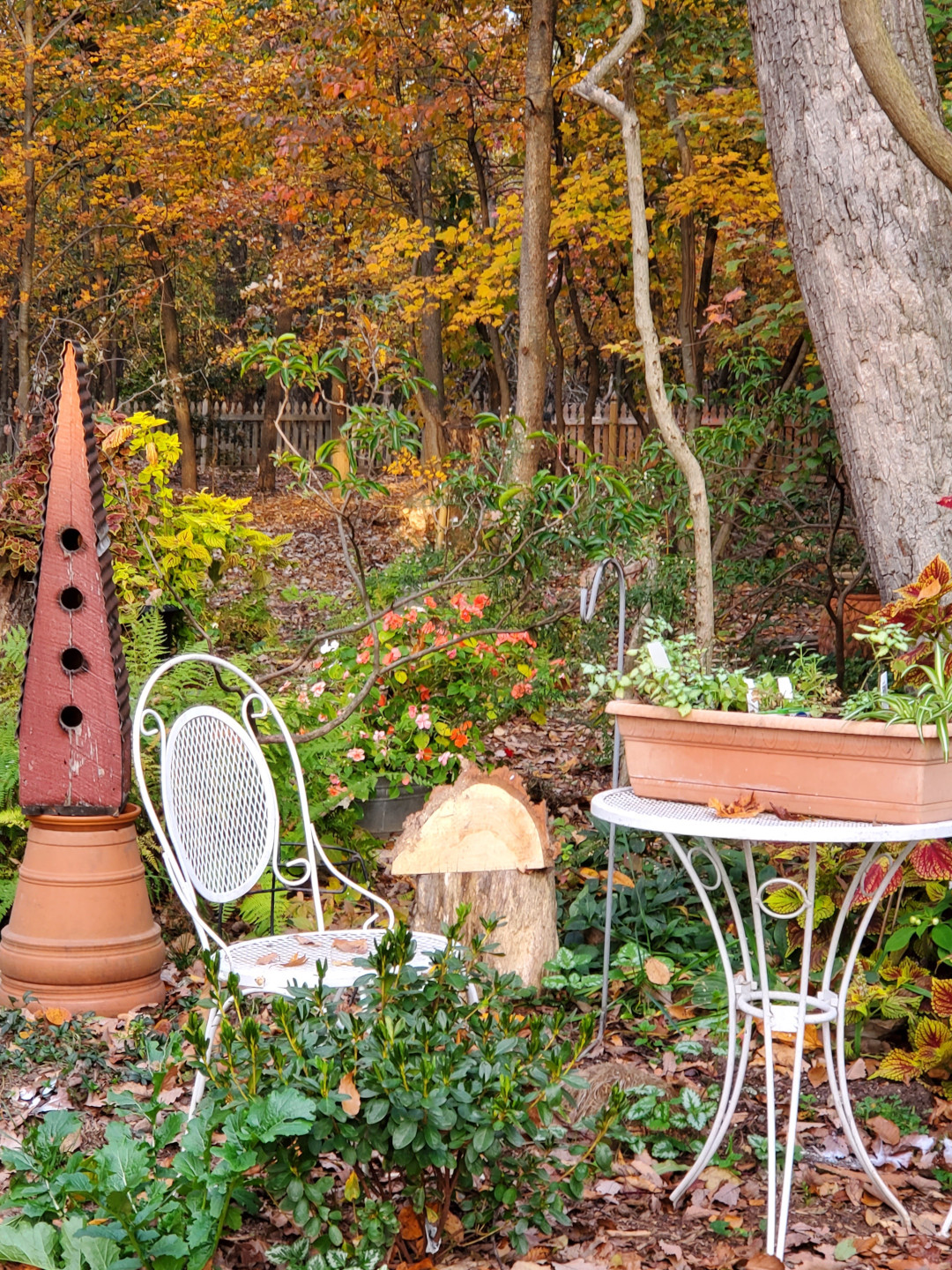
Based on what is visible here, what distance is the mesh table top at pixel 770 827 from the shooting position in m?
2.38

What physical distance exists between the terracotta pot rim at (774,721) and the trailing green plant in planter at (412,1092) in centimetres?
60

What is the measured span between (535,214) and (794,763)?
6.87 meters

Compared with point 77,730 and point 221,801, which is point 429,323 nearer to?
point 77,730

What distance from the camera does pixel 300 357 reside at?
437cm

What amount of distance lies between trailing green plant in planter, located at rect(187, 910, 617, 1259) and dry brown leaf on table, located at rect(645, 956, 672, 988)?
4.85 ft

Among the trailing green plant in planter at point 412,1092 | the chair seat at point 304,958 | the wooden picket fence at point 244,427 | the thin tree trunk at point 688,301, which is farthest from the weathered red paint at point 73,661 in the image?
the wooden picket fence at point 244,427

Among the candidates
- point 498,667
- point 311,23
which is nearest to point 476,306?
point 311,23

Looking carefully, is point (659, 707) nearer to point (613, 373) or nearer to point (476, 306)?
point (476, 306)

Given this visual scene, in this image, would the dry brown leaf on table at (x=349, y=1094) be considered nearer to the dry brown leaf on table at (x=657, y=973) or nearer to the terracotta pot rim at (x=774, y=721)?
the terracotta pot rim at (x=774, y=721)

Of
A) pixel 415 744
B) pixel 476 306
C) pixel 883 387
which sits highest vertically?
pixel 476 306

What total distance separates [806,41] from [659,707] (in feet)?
8.13

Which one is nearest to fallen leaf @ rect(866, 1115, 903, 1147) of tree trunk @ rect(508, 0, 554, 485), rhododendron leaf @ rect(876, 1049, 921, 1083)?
rhododendron leaf @ rect(876, 1049, 921, 1083)

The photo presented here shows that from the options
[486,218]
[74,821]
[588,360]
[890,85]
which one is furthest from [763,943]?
[588,360]

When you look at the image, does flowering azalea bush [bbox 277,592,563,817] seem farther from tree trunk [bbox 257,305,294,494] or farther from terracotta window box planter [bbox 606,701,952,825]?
tree trunk [bbox 257,305,294,494]
